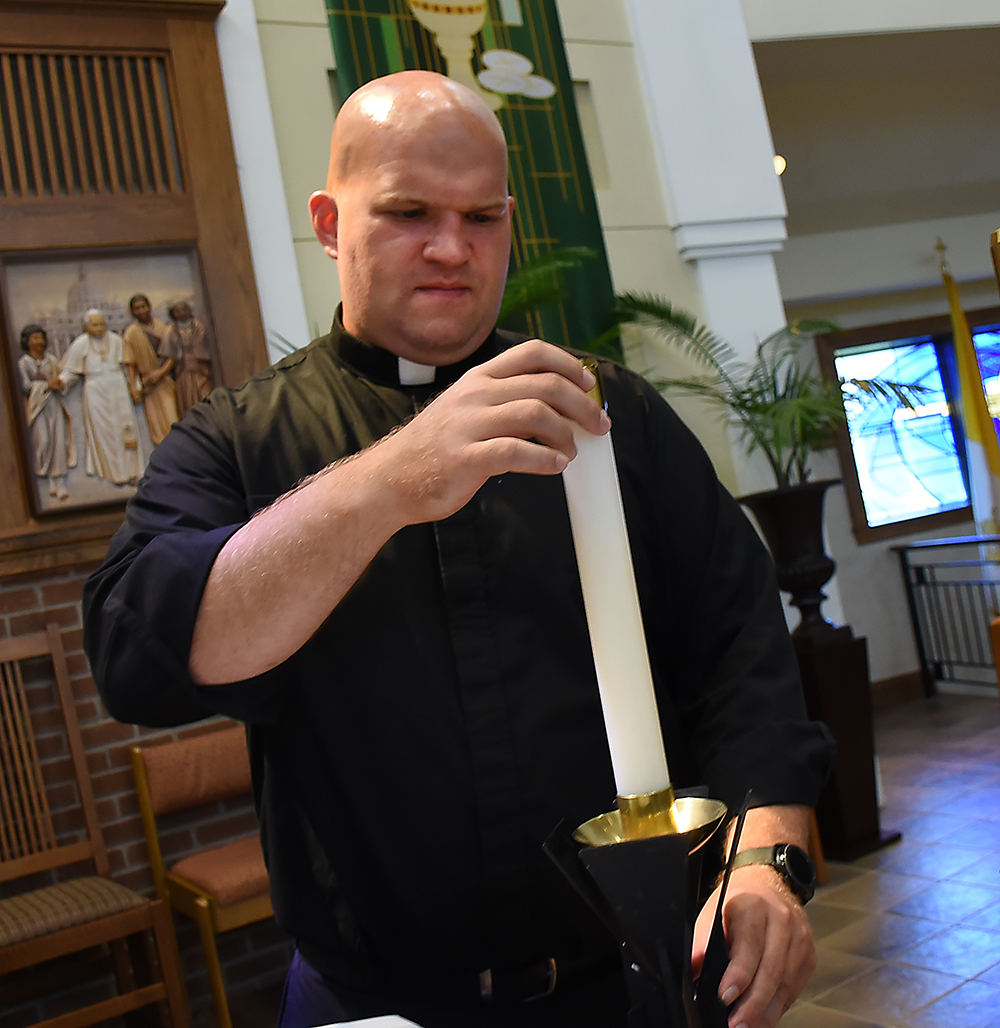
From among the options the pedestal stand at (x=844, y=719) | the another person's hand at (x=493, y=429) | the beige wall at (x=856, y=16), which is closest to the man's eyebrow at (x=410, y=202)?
the another person's hand at (x=493, y=429)

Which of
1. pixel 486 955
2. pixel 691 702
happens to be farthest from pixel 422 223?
pixel 486 955

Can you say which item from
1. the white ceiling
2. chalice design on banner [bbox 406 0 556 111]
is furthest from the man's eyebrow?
the white ceiling

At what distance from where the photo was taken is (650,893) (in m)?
0.53

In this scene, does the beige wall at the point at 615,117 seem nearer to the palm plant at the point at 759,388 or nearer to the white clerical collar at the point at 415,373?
the palm plant at the point at 759,388

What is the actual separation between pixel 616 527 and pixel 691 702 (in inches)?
24.6

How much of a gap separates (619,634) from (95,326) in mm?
3277

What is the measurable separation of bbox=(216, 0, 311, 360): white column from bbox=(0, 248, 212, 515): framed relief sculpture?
0.27 metres

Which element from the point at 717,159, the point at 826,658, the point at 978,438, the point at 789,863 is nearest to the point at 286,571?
the point at 789,863

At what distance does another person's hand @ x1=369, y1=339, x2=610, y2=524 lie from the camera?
0.58 m

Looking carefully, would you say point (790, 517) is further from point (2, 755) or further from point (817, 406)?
point (2, 755)

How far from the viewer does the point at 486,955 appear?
105 cm

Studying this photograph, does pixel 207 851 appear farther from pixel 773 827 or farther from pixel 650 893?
pixel 650 893

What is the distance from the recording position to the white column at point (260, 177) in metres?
3.68

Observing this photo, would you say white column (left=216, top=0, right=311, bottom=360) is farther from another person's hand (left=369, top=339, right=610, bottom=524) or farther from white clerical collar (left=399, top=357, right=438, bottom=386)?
another person's hand (left=369, top=339, right=610, bottom=524)
